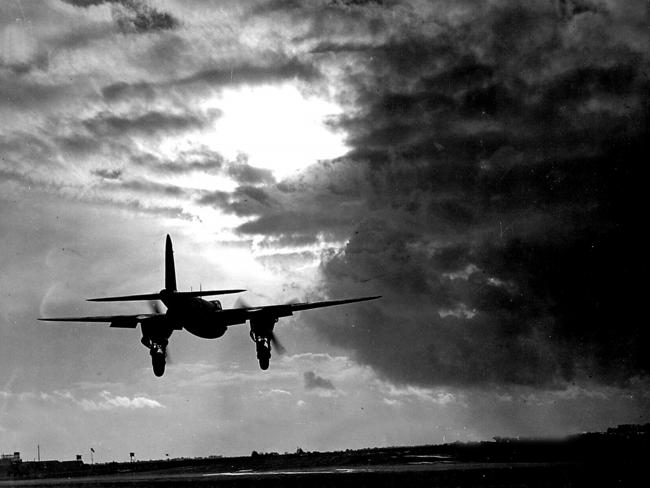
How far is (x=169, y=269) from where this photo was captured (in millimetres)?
62031

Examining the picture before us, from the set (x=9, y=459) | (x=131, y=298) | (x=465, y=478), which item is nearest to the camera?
(x=465, y=478)

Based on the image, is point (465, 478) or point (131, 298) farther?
point (131, 298)

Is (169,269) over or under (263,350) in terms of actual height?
over

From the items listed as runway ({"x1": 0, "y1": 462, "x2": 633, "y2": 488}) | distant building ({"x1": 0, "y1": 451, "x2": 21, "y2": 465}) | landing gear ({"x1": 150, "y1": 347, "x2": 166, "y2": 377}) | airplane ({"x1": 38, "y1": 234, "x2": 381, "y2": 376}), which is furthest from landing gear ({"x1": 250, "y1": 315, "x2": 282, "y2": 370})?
distant building ({"x1": 0, "y1": 451, "x2": 21, "y2": 465})

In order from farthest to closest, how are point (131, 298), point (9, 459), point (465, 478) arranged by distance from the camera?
point (9, 459) < point (131, 298) < point (465, 478)

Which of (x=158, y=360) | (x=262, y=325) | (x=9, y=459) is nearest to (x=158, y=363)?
(x=158, y=360)

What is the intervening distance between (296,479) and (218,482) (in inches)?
248

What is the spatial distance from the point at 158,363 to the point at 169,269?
8788 mm

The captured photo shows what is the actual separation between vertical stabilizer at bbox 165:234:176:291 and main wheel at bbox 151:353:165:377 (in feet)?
21.5

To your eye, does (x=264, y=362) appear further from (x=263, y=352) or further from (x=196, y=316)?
(x=196, y=316)

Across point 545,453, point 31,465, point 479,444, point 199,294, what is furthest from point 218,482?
point 31,465

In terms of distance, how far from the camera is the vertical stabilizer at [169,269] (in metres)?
60.8

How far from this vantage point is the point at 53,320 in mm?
56875

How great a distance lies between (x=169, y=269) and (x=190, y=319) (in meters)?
6.89
